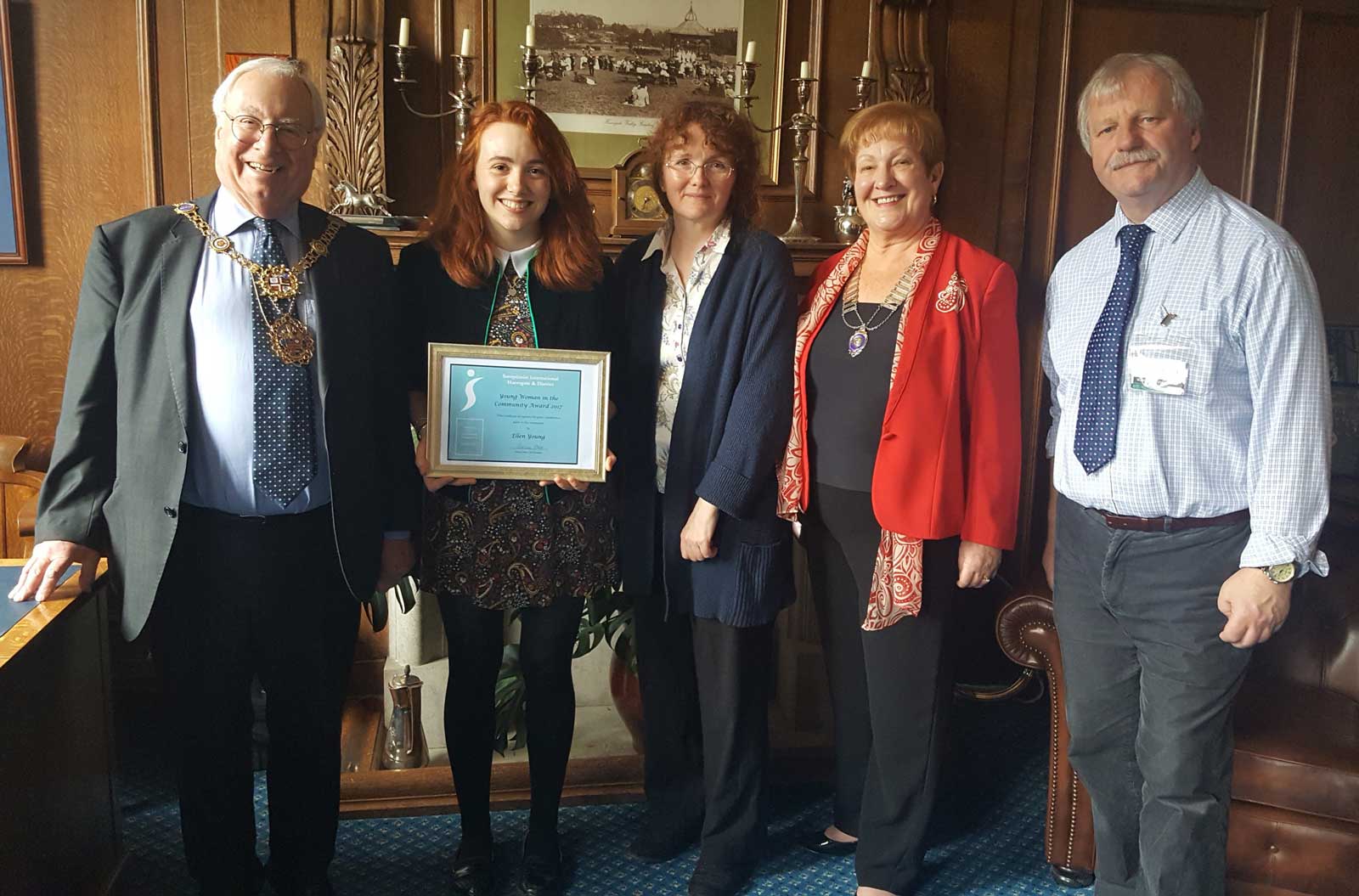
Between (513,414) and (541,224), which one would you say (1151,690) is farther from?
(541,224)

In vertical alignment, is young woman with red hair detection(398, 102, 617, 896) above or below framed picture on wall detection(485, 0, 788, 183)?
below

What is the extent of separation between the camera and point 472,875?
80.7 inches

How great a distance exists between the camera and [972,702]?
10.6ft

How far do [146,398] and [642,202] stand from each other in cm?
162

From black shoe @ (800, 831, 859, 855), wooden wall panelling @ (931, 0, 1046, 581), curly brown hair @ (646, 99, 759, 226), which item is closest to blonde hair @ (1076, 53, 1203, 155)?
curly brown hair @ (646, 99, 759, 226)

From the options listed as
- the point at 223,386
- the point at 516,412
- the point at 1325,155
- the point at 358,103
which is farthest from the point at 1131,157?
the point at 1325,155

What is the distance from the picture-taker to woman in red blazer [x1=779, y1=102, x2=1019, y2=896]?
1.84 meters

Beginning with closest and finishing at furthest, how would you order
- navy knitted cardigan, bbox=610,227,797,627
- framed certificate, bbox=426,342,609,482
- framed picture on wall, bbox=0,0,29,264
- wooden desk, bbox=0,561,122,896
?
wooden desk, bbox=0,561,122,896
framed certificate, bbox=426,342,609,482
navy knitted cardigan, bbox=610,227,797,627
framed picture on wall, bbox=0,0,29,264

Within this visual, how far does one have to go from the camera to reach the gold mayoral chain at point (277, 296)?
1.65m

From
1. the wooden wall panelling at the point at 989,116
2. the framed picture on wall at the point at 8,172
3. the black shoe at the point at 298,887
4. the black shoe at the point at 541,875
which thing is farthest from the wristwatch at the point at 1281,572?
the framed picture on wall at the point at 8,172

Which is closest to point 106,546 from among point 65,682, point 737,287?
point 65,682

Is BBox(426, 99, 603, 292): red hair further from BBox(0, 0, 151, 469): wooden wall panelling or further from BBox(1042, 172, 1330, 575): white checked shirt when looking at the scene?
BBox(0, 0, 151, 469): wooden wall panelling

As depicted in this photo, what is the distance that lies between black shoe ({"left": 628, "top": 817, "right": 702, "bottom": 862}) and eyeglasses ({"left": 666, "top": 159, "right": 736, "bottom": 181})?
55.6 inches

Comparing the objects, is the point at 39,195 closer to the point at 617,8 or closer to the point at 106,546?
the point at 106,546
